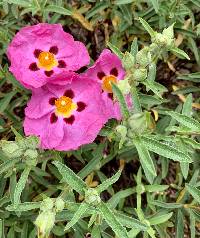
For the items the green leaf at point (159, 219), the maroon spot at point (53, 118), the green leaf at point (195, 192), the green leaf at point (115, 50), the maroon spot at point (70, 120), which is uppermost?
the green leaf at point (115, 50)

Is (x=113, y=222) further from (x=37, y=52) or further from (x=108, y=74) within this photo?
(x=37, y=52)

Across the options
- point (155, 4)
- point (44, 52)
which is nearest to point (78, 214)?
point (44, 52)

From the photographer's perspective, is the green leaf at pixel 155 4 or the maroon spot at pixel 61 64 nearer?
the maroon spot at pixel 61 64

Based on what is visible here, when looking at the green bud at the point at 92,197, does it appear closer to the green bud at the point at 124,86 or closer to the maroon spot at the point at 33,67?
the green bud at the point at 124,86

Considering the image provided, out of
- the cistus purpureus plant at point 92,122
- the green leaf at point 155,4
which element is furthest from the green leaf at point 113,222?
the green leaf at point 155,4

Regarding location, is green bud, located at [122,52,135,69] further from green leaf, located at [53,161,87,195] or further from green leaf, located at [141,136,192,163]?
green leaf, located at [53,161,87,195]

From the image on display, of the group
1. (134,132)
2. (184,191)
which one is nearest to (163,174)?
(184,191)

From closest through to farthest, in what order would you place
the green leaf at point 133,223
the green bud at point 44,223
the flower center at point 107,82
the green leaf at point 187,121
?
the green bud at point 44,223
the green leaf at point 133,223
the green leaf at point 187,121
the flower center at point 107,82
